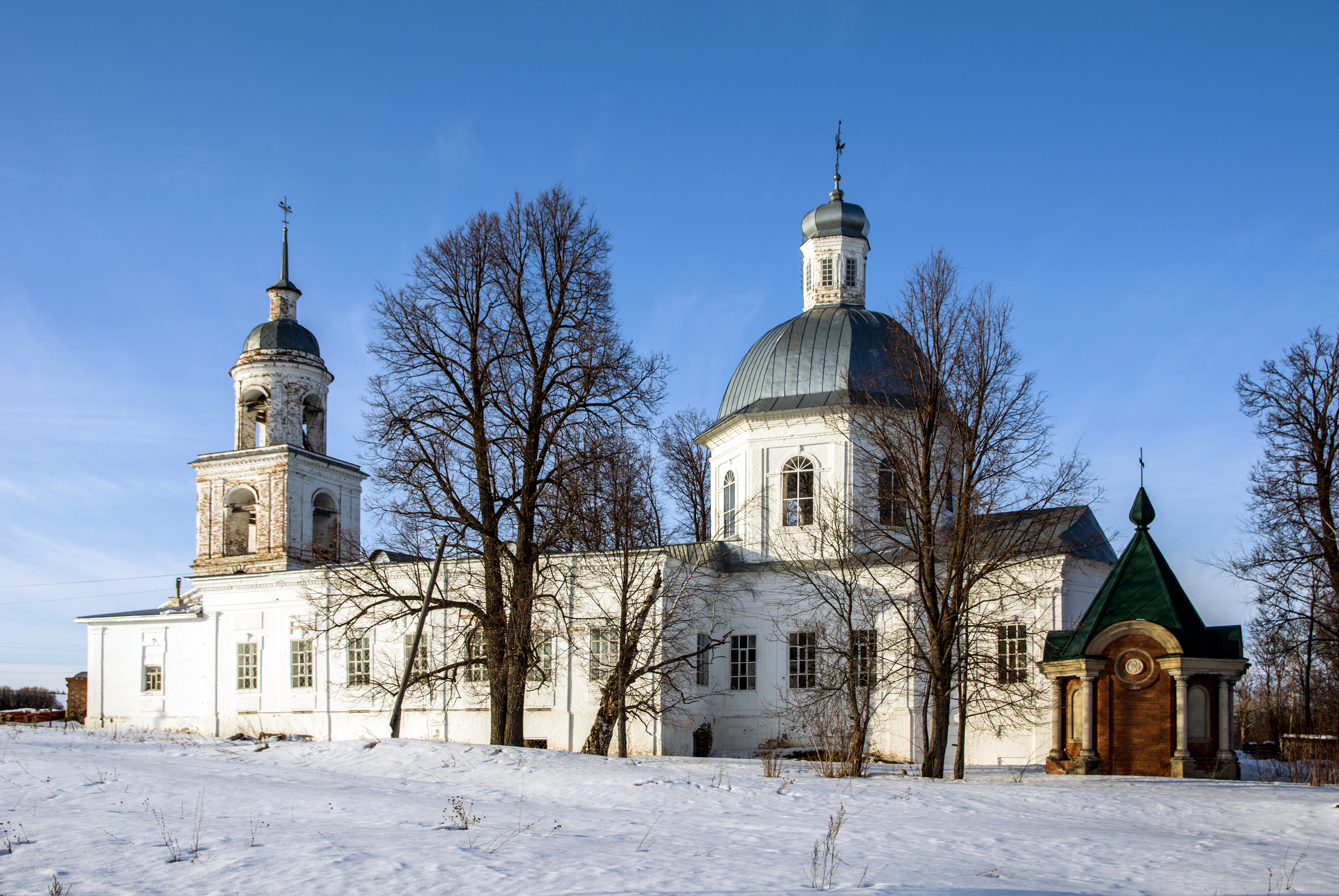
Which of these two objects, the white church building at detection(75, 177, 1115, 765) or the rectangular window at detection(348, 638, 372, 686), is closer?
the white church building at detection(75, 177, 1115, 765)

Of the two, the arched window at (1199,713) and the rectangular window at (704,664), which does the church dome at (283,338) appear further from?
the arched window at (1199,713)

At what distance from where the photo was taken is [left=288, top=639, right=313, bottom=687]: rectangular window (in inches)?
1098

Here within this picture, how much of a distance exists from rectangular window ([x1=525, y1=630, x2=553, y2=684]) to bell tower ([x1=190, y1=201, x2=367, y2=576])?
34.6ft

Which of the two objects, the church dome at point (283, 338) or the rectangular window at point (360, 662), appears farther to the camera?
the church dome at point (283, 338)

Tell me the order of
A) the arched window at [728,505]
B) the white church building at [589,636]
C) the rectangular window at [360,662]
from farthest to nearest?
the rectangular window at [360,662] → the arched window at [728,505] → the white church building at [589,636]

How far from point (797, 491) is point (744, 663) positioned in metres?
3.84

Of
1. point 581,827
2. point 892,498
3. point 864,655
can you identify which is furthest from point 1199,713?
point 581,827

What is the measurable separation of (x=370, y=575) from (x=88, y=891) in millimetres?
17821

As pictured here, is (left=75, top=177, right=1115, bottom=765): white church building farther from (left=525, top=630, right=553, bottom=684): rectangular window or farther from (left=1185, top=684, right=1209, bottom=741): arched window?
(left=1185, top=684, right=1209, bottom=741): arched window

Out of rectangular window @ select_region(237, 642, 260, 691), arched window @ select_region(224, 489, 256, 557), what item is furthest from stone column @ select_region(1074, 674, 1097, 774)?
arched window @ select_region(224, 489, 256, 557)

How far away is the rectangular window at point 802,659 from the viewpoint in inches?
960

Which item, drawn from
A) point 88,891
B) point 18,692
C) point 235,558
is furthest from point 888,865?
point 18,692

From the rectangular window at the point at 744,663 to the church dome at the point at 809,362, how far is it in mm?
4924

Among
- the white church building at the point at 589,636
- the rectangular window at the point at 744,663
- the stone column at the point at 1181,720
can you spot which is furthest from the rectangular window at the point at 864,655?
the stone column at the point at 1181,720
